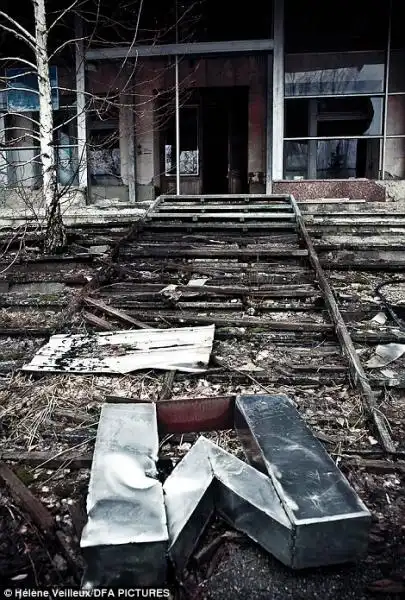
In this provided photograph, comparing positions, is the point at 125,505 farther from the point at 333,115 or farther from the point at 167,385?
the point at 333,115

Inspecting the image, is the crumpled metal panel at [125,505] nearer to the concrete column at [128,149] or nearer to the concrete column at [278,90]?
the concrete column at [278,90]

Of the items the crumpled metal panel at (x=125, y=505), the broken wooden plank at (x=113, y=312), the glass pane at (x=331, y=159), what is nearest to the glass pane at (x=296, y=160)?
the glass pane at (x=331, y=159)

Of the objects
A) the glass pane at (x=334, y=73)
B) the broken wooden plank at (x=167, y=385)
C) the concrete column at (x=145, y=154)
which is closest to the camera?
the broken wooden plank at (x=167, y=385)

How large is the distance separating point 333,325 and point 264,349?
706mm

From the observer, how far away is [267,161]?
11523 millimetres

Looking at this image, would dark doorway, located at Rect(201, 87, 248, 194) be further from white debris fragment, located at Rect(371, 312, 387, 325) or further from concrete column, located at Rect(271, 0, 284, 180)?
white debris fragment, located at Rect(371, 312, 387, 325)

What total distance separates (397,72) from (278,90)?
2.80 meters

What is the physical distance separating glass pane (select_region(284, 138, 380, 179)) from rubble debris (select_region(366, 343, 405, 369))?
7.63 m

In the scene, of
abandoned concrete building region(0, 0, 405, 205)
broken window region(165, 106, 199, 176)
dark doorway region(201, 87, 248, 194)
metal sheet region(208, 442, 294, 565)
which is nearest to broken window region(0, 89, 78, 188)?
abandoned concrete building region(0, 0, 405, 205)

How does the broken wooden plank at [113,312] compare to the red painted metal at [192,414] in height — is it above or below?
above

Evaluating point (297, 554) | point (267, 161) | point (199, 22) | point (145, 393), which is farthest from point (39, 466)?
point (199, 22)

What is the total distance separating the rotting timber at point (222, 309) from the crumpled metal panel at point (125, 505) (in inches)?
11.3

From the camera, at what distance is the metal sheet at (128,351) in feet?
11.6

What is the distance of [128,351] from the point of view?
12.4 feet
